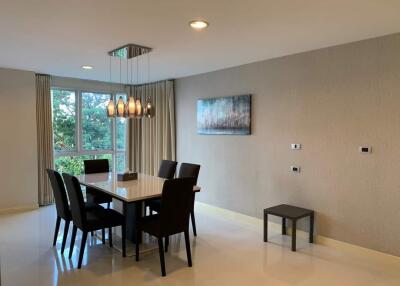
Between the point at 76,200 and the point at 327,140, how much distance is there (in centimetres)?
295

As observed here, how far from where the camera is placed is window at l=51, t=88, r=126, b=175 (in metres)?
5.85

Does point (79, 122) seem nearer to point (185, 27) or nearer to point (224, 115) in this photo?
point (224, 115)

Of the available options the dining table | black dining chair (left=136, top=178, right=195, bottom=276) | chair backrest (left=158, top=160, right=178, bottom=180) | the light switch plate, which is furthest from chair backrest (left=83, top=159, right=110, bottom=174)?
the light switch plate

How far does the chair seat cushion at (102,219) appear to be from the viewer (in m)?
3.15

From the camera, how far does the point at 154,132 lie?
20.5ft

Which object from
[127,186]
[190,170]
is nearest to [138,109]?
[127,186]

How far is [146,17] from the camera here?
2611 millimetres

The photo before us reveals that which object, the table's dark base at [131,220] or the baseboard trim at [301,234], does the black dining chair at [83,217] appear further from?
the baseboard trim at [301,234]

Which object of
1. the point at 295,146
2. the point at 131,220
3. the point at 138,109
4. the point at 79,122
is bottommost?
the point at 131,220

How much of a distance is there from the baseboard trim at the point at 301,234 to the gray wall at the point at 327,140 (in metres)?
0.06

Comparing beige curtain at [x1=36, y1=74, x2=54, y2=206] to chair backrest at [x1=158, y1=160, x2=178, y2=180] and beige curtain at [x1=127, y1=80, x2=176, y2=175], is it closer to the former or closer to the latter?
beige curtain at [x1=127, y1=80, x2=176, y2=175]

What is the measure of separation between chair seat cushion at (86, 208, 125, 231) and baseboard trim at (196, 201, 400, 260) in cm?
200

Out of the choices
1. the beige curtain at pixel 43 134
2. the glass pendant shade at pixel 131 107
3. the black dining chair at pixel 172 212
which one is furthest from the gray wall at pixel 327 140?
the beige curtain at pixel 43 134

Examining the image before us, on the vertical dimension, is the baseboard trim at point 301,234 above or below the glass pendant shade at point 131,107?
below
